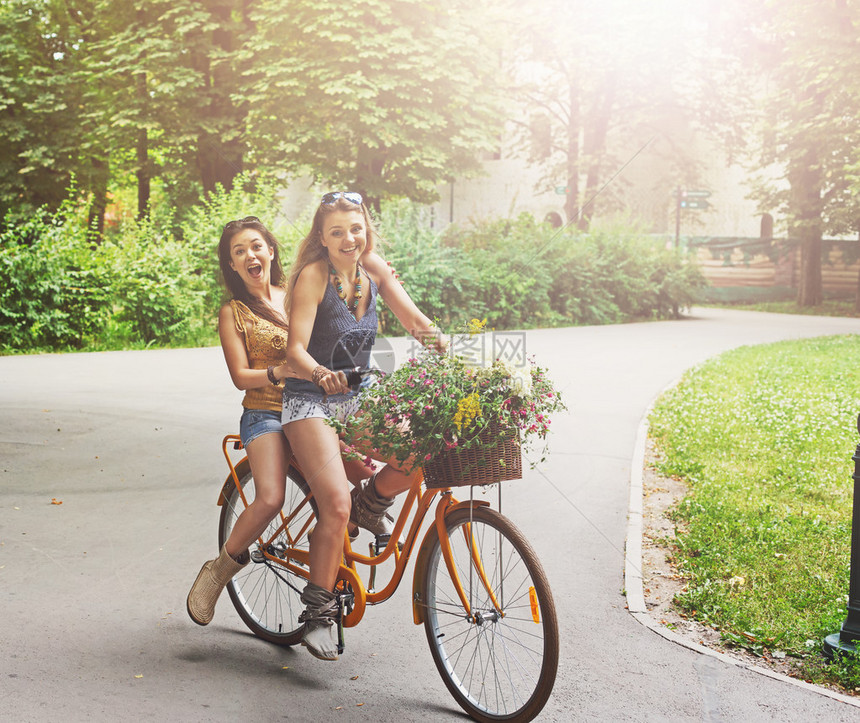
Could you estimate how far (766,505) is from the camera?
638 cm

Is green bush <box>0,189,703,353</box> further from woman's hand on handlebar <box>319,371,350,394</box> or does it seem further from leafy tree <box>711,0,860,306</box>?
woman's hand on handlebar <box>319,371,350,394</box>

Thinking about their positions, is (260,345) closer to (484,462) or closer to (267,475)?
(267,475)

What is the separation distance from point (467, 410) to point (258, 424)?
41.6 inches

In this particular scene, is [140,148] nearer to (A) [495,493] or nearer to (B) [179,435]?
(B) [179,435]

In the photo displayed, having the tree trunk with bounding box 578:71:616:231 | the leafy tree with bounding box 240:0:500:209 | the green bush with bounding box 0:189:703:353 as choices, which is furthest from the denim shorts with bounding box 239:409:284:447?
the tree trunk with bounding box 578:71:616:231

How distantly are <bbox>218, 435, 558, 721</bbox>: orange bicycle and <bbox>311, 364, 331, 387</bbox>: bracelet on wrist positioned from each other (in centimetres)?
58

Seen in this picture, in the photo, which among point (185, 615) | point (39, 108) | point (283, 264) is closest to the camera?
point (185, 615)

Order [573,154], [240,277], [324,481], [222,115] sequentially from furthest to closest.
→ [573,154]
[222,115]
[240,277]
[324,481]

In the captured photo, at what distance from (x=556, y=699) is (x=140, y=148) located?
25692 mm

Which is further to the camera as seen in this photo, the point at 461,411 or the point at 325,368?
the point at 325,368

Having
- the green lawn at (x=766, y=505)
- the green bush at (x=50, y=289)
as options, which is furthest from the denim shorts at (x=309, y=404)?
the green bush at (x=50, y=289)

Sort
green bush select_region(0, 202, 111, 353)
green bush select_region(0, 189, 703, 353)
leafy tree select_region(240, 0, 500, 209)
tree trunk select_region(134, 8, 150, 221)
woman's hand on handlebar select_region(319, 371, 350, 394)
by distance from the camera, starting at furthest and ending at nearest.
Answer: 1. tree trunk select_region(134, 8, 150, 221)
2. leafy tree select_region(240, 0, 500, 209)
3. green bush select_region(0, 189, 703, 353)
4. green bush select_region(0, 202, 111, 353)
5. woman's hand on handlebar select_region(319, 371, 350, 394)

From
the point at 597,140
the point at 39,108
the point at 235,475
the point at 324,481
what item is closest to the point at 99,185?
the point at 39,108

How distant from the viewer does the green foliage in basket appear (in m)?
3.25
